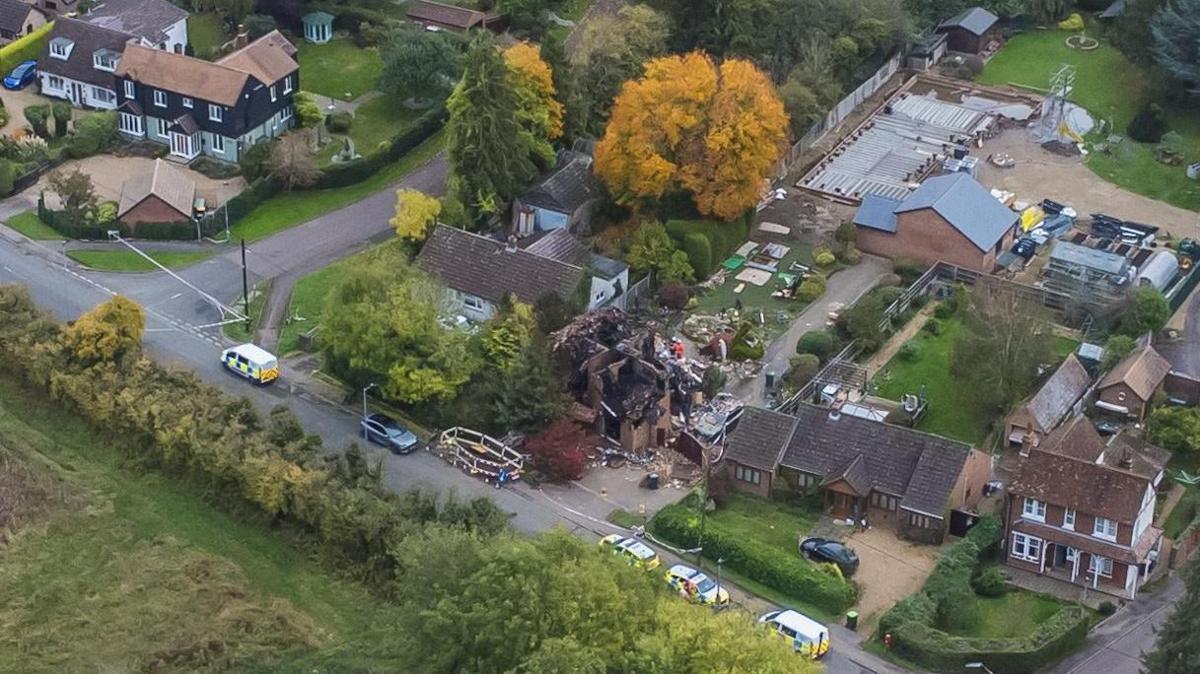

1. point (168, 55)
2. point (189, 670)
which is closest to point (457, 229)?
point (168, 55)

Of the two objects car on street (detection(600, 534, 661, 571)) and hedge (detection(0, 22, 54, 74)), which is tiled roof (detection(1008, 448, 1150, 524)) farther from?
hedge (detection(0, 22, 54, 74))

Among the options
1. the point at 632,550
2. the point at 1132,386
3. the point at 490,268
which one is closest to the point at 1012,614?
the point at 632,550

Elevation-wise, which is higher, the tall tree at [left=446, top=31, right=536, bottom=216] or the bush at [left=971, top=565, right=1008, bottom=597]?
the tall tree at [left=446, top=31, right=536, bottom=216]

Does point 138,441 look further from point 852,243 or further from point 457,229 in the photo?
point 852,243

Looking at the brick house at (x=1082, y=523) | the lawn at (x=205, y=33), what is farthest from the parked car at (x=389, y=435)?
the lawn at (x=205, y=33)

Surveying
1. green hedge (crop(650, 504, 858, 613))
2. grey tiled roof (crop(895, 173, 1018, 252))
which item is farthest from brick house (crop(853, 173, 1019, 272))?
green hedge (crop(650, 504, 858, 613))

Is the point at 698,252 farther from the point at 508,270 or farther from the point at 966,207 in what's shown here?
the point at 966,207
